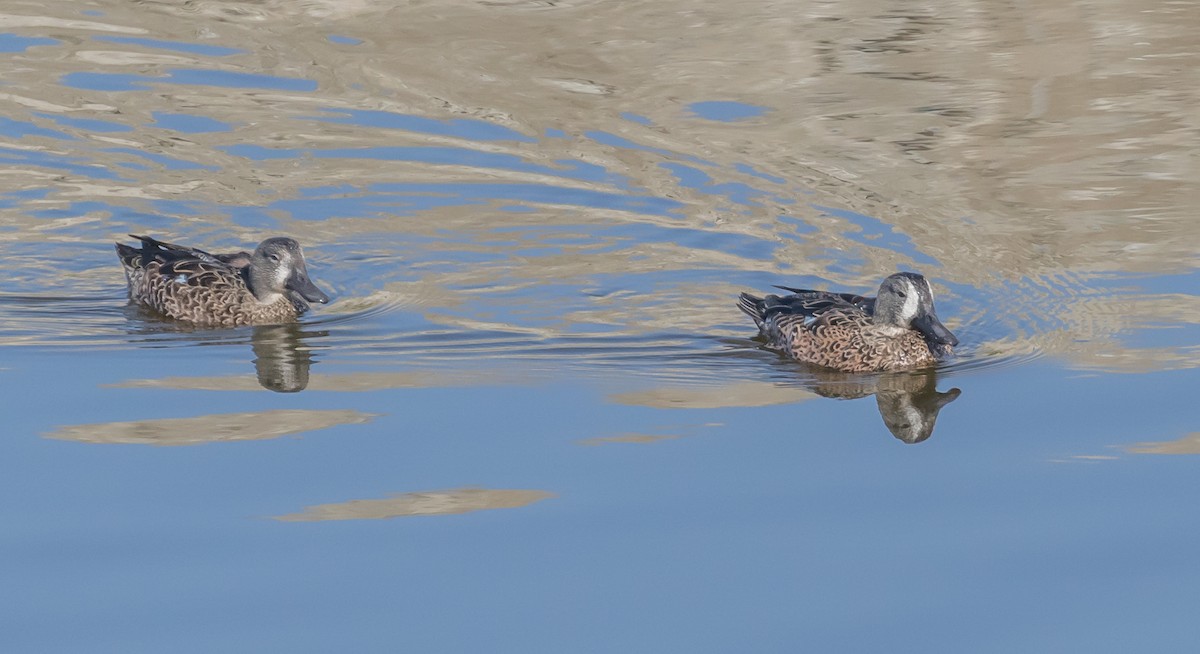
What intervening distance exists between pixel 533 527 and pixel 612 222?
586cm

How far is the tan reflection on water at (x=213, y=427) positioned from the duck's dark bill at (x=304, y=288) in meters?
1.97

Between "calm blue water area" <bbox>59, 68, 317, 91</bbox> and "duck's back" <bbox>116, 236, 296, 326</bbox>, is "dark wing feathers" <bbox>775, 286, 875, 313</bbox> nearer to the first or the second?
"duck's back" <bbox>116, 236, 296, 326</bbox>

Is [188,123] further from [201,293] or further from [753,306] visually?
[753,306]

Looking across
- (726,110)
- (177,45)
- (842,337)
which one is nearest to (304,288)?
(842,337)

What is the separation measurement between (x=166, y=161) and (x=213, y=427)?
6.13 meters

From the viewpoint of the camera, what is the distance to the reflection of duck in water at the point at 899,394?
9094mm

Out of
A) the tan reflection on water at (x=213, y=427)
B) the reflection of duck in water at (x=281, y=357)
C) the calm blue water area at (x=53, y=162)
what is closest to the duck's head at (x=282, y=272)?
the reflection of duck in water at (x=281, y=357)

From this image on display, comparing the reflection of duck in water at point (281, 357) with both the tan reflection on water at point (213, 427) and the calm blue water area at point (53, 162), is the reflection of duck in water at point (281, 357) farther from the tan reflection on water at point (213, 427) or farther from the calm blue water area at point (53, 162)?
the calm blue water area at point (53, 162)

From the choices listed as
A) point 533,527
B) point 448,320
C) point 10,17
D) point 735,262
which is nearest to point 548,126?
point 735,262

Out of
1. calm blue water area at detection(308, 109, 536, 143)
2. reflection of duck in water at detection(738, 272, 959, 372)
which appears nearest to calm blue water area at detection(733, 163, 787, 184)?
calm blue water area at detection(308, 109, 536, 143)

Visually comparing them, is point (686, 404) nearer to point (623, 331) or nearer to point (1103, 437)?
point (623, 331)

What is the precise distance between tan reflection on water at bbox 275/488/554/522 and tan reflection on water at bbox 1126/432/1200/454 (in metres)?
2.97

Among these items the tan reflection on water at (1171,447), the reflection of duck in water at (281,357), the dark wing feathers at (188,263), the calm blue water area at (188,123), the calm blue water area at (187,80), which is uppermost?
the calm blue water area at (187,80)

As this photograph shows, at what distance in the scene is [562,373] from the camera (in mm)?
9820
